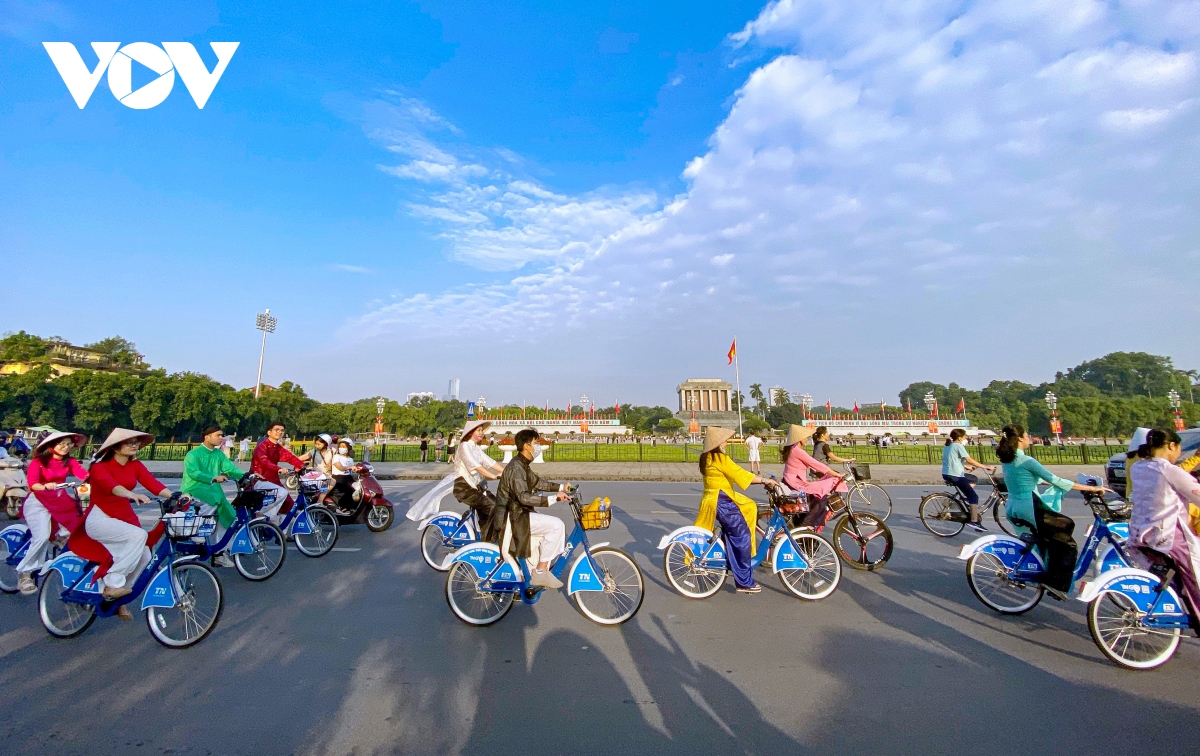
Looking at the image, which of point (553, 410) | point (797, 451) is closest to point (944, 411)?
point (553, 410)

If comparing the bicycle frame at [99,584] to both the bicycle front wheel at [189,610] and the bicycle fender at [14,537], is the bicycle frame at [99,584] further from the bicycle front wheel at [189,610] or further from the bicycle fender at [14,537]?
the bicycle fender at [14,537]

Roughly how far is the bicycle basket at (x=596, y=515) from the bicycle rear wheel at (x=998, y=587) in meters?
3.28

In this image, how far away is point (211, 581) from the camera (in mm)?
4164

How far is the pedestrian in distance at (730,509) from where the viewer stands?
16.5ft

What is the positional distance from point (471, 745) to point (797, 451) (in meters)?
5.02

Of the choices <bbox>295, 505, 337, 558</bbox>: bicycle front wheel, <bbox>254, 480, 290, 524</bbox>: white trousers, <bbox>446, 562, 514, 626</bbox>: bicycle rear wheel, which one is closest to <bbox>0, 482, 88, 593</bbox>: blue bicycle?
<bbox>254, 480, 290, 524</bbox>: white trousers

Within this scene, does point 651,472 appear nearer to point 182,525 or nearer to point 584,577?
point 584,577

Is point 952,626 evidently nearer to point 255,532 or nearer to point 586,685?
point 586,685

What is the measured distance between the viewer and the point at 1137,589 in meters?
3.68

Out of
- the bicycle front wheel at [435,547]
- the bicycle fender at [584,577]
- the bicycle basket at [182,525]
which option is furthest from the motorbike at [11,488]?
the bicycle fender at [584,577]

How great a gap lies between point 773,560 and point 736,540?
476 millimetres

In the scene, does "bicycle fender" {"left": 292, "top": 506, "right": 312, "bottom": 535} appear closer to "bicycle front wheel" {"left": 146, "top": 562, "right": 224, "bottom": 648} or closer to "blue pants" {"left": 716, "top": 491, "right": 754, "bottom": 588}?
"bicycle front wheel" {"left": 146, "top": 562, "right": 224, "bottom": 648}

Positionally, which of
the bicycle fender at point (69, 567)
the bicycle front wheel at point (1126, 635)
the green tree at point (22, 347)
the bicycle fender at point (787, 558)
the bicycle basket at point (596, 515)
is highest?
the green tree at point (22, 347)

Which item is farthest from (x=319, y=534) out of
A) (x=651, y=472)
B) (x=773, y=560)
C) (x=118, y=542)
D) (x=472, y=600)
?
(x=651, y=472)
